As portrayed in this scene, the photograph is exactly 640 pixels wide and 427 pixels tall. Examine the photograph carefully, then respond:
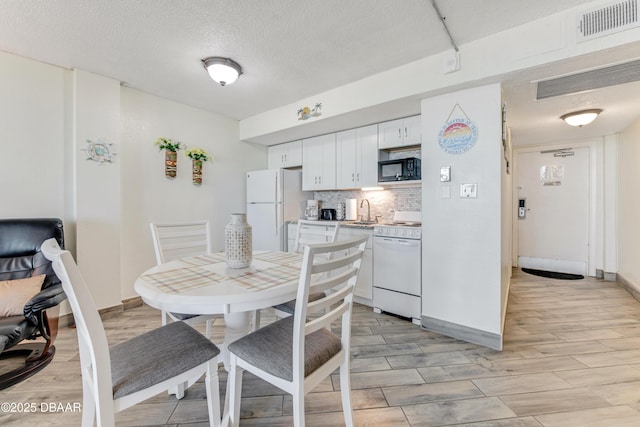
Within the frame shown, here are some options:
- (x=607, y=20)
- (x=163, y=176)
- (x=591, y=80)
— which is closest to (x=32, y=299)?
(x=163, y=176)

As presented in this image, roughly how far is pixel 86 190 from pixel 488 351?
4.09 metres

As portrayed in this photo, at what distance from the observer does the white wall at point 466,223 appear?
2264 mm

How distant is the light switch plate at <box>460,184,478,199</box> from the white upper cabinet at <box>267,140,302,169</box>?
2.53m

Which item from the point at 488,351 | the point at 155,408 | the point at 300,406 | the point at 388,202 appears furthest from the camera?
the point at 388,202

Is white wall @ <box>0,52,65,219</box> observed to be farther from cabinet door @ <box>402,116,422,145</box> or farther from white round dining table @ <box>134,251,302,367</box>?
cabinet door @ <box>402,116,422,145</box>

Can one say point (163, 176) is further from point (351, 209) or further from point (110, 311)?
point (351, 209)

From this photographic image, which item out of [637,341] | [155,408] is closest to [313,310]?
[155,408]

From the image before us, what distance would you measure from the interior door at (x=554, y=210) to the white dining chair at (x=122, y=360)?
5735 millimetres

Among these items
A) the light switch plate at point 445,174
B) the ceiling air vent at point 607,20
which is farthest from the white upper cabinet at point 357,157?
the ceiling air vent at point 607,20

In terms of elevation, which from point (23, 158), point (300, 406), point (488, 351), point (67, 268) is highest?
point (23, 158)

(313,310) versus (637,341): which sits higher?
(313,310)

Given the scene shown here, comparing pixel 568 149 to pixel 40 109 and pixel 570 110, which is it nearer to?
pixel 570 110

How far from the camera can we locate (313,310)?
3.73 feet

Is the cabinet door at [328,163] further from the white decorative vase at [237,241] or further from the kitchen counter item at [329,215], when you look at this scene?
the white decorative vase at [237,241]
